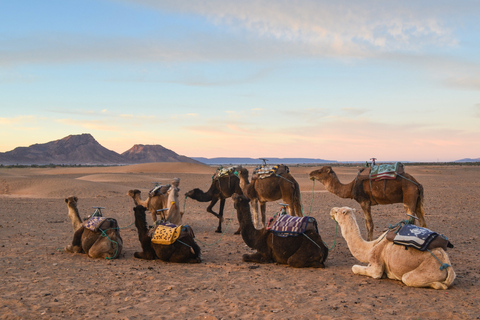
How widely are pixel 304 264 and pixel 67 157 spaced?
18380cm

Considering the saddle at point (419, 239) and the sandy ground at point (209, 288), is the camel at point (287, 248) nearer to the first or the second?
the sandy ground at point (209, 288)

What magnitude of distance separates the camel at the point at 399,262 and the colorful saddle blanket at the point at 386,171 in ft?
9.60

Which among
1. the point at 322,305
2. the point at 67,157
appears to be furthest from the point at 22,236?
the point at 67,157

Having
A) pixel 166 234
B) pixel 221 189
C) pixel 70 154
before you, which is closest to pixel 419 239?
pixel 166 234

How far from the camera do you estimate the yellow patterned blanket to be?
8.20 m

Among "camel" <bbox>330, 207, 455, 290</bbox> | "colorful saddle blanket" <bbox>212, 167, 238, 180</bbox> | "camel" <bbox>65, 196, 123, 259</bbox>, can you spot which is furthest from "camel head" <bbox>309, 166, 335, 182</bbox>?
"camel" <bbox>65, 196, 123, 259</bbox>

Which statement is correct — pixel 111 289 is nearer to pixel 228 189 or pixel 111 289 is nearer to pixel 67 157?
pixel 228 189

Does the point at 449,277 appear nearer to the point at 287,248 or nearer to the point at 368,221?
the point at 287,248

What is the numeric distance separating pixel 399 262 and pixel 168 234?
431cm

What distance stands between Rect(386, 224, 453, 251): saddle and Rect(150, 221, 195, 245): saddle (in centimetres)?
396

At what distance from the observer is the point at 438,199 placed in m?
21.5

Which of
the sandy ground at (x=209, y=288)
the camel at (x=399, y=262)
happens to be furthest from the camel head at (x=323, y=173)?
the camel at (x=399, y=262)

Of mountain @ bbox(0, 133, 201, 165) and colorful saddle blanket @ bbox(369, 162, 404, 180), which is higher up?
mountain @ bbox(0, 133, 201, 165)

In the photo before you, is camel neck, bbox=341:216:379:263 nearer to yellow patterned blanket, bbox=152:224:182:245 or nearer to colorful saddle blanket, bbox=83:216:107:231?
yellow patterned blanket, bbox=152:224:182:245
